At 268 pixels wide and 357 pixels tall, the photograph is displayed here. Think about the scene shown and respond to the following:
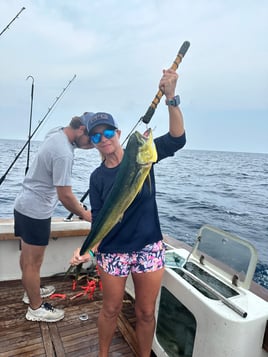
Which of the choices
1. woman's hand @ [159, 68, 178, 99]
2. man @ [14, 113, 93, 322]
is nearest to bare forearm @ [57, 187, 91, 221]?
man @ [14, 113, 93, 322]

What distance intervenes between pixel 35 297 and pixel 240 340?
67.4 inches

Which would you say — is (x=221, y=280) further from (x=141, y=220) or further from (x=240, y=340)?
(x=141, y=220)

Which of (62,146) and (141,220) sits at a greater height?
(62,146)

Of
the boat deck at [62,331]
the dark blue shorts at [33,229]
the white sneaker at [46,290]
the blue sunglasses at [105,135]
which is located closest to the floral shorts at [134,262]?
the blue sunglasses at [105,135]

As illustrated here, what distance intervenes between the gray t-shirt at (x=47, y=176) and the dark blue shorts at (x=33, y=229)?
0.04 metres

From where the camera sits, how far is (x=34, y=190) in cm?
207

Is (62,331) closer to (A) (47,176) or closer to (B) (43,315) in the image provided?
(B) (43,315)

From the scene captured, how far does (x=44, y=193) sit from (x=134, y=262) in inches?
38.5

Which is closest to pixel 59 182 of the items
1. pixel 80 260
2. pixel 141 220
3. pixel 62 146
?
pixel 62 146

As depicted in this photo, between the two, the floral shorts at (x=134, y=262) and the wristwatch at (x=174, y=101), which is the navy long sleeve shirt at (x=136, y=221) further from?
the wristwatch at (x=174, y=101)

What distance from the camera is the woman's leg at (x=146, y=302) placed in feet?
5.01

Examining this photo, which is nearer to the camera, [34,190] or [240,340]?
[240,340]

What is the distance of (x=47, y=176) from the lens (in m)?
2.04

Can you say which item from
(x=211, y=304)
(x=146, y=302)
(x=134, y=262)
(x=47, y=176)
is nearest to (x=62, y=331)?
(x=146, y=302)
